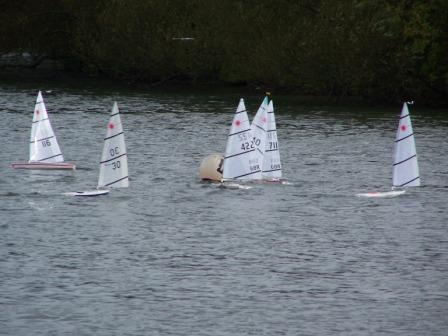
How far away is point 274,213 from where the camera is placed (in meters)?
47.8

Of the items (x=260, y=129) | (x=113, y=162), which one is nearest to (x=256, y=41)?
(x=260, y=129)

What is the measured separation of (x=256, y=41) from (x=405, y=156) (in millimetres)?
56405

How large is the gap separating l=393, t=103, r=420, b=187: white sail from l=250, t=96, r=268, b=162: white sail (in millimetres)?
5798

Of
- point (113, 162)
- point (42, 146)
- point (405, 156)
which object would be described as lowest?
point (42, 146)

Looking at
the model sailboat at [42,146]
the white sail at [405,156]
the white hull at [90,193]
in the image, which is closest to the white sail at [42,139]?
the model sailboat at [42,146]

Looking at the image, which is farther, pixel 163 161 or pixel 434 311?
pixel 163 161

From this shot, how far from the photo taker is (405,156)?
51.2 m

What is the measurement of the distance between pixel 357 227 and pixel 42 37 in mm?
82063

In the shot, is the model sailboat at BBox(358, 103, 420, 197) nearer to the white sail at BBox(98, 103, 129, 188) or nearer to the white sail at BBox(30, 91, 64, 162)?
the white sail at BBox(98, 103, 129, 188)

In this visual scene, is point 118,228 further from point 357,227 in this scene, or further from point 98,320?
point 98,320

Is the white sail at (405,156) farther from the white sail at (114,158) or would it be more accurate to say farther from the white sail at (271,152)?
the white sail at (114,158)

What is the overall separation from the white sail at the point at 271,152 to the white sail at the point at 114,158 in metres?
6.74

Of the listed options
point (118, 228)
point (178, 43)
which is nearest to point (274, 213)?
point (118, 228)

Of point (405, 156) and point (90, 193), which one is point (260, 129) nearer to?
point (405, 156)
